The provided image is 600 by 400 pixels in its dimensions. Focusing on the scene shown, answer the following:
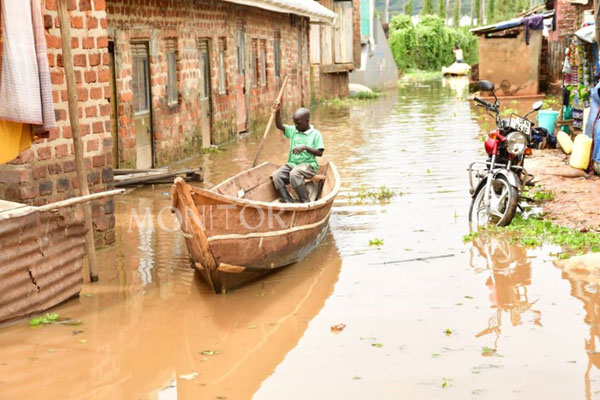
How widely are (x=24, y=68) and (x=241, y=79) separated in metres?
14.2

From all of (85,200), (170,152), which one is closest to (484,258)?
(85,200)

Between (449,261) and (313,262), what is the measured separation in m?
1.37

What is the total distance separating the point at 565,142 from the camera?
1520 centimetres

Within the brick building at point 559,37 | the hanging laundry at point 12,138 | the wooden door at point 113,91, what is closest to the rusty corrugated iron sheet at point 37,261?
the hanging laundry at point 12,138

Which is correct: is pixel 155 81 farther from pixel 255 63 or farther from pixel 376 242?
pixel 255 63

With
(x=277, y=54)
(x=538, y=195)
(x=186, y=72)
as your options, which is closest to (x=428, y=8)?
(x=277, y=54)

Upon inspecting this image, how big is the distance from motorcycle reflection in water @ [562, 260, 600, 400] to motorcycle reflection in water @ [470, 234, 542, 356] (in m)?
0.38

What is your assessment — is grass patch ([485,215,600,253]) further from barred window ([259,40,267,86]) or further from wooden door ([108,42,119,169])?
barred window ([259,40,267,86])

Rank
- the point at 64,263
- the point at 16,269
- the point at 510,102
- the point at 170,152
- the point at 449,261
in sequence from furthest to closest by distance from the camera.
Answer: the point at 510,102 → the point at 170,152 → the point at 449,261 → the point at 64,263 → the point at 16,269

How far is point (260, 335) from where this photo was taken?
6836 millimetres

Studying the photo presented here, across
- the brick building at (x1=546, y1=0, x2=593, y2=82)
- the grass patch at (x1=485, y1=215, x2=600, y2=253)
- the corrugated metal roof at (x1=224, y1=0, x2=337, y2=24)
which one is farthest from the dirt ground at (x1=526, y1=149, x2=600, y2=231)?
the brick building at (x1=546, y1=0, x2=593, y2=82)

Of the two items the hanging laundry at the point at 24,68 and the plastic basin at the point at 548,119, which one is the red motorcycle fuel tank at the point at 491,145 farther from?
the plastic basin at the point at 548,119

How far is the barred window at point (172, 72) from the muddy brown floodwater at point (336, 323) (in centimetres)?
543

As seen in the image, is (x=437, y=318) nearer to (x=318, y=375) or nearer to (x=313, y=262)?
(x=318, y=375)
